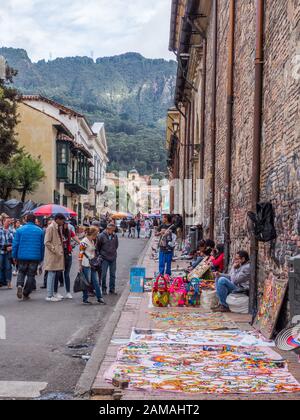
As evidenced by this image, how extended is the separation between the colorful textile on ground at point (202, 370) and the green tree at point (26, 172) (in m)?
30.5

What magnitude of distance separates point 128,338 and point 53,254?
4849 millimetres

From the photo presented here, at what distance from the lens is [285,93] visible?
8469 millimetres

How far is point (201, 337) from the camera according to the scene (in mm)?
8180

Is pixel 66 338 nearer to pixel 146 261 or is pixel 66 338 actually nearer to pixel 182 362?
pixel 182 362

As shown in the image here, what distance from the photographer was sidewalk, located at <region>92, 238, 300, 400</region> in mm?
5426

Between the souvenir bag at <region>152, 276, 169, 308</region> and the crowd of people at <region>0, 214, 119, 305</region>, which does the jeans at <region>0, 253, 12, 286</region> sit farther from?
the souvenir bag at <region>152, 276, 169, 308</region>

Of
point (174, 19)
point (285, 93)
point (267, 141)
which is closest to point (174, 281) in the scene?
point (267, 141)

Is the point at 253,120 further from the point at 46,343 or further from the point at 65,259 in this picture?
the point at 65,259

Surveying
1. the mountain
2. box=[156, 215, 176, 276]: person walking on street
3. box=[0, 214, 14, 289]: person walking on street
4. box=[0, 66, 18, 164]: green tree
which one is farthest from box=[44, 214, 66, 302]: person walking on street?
the mountain

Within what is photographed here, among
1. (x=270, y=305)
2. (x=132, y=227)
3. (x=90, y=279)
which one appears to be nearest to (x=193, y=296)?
(x=90, y=279)

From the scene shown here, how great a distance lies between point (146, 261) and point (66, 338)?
13909 millimetres

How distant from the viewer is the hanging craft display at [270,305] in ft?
26.3

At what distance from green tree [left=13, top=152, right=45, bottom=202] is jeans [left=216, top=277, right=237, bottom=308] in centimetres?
2739

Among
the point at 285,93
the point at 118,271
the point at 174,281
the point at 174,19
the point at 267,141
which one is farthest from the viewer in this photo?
the point at 174,19
